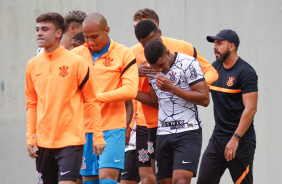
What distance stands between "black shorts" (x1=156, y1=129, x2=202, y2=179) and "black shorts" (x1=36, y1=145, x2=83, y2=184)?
44.6 inches

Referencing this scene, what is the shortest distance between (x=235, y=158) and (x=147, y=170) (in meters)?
1.28

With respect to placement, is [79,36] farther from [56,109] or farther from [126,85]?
[56,109]

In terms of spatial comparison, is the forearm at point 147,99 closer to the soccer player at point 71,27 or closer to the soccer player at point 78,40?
the soccer player at point 78,40

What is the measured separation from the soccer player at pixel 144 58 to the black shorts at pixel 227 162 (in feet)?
2.31

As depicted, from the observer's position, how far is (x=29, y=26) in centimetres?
1189

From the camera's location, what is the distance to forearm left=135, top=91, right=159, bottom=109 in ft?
25.6

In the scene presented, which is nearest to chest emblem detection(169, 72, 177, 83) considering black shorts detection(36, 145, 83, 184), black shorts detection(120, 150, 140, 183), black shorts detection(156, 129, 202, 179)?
black shorts detection(156, 129, 202, 179)

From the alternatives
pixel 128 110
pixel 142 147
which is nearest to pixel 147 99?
pixel 128 110

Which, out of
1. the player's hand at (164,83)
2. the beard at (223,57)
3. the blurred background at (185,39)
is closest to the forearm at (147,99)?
the player's hand at (164,83)

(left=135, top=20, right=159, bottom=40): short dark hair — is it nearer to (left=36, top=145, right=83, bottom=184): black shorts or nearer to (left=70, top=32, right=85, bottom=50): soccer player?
(left=70, top=32, right=85, bottom=50): soccer player

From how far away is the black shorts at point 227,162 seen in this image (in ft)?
25.8

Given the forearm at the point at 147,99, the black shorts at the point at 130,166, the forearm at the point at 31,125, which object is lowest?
the black shorts at the point at 130,166

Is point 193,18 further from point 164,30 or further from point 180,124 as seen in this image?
point 180,124
